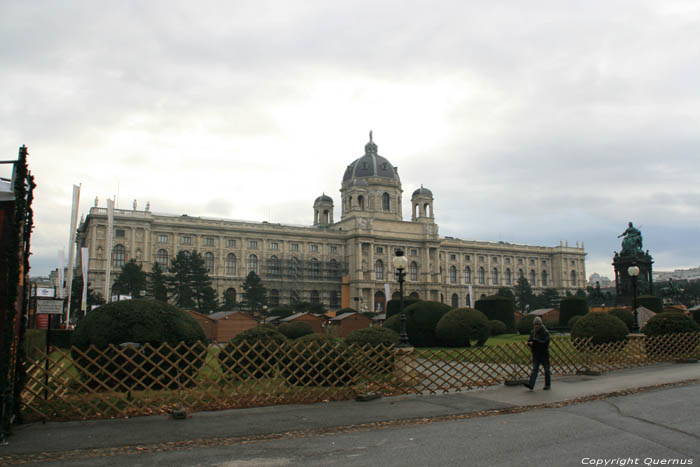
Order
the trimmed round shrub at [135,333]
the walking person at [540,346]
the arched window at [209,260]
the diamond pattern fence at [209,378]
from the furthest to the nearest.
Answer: the arched window at [209,260], the walking person at [540,346], the trimmed round shrub at [135,333], the diamond pattern fence at [209,378]

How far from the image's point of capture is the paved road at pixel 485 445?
21.8 feet

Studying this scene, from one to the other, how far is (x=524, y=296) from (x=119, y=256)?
190ft

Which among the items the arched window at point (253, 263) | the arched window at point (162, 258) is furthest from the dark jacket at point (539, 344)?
the arched window at point (253, 263)

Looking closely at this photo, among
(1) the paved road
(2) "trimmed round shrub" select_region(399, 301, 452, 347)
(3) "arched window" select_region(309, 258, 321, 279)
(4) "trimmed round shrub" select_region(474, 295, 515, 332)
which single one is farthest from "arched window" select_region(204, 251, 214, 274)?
(1) the paved road

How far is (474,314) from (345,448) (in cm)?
1759

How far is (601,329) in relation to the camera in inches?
700

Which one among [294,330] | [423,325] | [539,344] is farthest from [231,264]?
[539,344]

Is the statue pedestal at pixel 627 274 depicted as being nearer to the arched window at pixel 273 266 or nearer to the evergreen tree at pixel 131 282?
the evergreen tree at pixel 131 282

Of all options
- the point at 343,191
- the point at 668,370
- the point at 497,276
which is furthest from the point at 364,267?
A: the point at 668,370

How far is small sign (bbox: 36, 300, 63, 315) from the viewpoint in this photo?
1102cm

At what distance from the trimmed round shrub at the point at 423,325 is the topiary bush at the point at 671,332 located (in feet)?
29.2

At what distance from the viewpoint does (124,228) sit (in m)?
68.5

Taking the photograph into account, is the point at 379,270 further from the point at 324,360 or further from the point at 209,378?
the point at 209,378

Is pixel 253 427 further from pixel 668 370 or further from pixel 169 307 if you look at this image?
pixel 668 370
